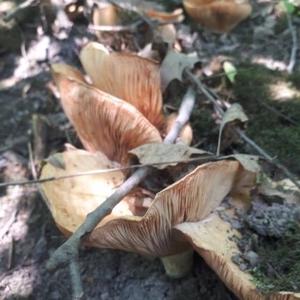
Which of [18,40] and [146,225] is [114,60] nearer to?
[146,225]

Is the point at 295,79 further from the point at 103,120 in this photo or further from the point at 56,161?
the point at 56,161

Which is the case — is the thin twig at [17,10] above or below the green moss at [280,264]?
above

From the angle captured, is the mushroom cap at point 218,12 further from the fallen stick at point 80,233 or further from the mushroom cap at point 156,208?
the mushroom cap at point 156,208

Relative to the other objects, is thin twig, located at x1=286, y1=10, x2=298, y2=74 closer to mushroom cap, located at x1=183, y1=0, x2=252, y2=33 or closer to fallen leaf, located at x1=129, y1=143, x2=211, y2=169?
mushroom cap, located at x1=183, y1=0, x2=252, y2=33

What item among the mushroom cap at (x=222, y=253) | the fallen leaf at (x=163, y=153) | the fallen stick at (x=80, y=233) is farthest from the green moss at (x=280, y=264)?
the fallen stick at (x=80, y=233)

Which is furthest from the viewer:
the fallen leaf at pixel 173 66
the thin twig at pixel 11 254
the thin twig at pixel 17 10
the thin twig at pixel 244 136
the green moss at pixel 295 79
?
the thin twig at pixel 17 10

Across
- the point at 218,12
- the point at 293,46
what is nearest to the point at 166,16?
the point at 218,12

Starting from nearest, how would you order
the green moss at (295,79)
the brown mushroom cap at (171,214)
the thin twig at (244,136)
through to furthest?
the brown mushroom cap at (171,214) < the thin twig at (244,136) < the green moss at (295,79)
